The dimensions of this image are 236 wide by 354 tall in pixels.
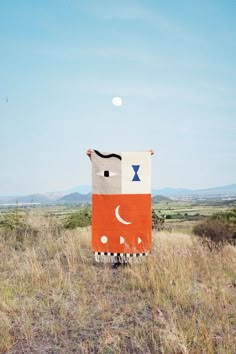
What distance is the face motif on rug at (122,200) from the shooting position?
7684 millimetres

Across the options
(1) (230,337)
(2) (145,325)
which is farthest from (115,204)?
(1) (230,337)

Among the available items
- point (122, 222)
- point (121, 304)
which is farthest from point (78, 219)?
point (121, 304)

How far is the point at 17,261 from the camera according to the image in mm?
8523

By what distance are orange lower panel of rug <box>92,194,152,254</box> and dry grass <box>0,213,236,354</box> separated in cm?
38

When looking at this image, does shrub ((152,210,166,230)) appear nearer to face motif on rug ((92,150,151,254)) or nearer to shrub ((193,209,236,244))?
shrub ((193,209,236,244))

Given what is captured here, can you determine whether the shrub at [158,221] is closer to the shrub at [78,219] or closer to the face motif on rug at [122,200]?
the shrub at [78,219]

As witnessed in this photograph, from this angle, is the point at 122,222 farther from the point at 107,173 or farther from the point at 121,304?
the point at 121,304

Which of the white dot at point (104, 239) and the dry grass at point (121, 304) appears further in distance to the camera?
the white dot at point (104, 239)

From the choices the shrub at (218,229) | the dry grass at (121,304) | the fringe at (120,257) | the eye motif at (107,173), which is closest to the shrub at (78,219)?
the shrub at (218,229)

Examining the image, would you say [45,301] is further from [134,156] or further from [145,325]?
[134,156]

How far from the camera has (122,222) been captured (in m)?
7.75

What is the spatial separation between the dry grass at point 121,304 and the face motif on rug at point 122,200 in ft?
1.49

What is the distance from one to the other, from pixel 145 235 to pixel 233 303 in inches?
91.2

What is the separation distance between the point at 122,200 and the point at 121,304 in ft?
7.23
